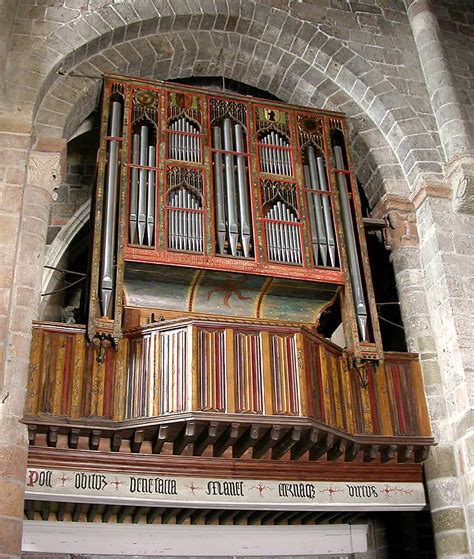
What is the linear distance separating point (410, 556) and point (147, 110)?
24.7ft

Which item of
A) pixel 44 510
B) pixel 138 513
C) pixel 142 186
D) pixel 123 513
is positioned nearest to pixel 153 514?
pixel 138 513

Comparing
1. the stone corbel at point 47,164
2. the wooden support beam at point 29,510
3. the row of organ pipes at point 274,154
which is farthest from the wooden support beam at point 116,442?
the row of organ pipes at point 274,154

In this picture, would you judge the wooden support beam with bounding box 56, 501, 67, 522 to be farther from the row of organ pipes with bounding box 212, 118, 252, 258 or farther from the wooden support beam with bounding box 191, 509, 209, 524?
the row of organ pipes with bounding box 212, 118, 252, 258

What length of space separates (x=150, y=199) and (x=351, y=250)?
2.57 metres

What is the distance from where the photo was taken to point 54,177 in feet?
28.9

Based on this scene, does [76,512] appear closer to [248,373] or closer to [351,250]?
[248,373]

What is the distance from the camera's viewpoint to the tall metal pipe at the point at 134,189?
866 cm

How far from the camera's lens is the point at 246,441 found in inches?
311

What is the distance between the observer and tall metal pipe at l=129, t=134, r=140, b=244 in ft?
28.4

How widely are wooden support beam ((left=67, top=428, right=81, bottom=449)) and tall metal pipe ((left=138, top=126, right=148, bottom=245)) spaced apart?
2.24 meters

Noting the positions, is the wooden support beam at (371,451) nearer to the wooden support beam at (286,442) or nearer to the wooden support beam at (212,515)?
the wooden support beam at (286,442)

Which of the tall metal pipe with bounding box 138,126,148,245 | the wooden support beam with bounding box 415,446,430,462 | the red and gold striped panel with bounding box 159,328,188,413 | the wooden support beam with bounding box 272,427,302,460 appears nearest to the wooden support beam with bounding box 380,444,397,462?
the wooden support beam with bounding box 415,446,430,462

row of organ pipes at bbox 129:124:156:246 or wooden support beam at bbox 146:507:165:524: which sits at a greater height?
row of organ pipes at bbox 129:124:156:246

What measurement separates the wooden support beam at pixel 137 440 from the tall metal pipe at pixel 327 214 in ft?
10.4
